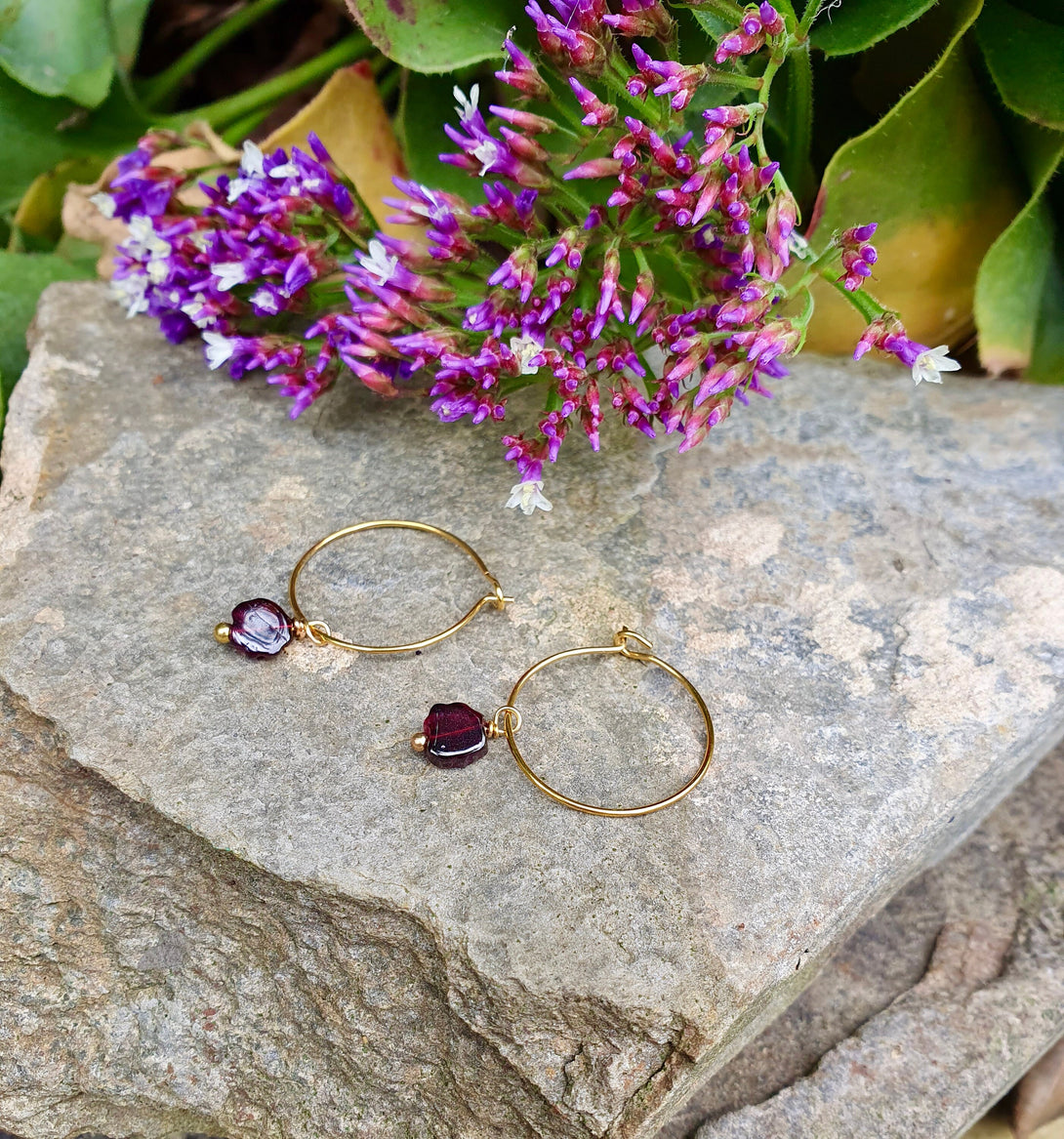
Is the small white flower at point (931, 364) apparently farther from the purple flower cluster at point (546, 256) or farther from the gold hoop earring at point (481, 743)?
the gold hoop earring at point (481, 743)

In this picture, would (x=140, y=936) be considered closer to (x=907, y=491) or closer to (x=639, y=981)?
(x=639, y=981)

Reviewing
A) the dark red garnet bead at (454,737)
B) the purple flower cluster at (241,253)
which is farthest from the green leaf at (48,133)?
the dark red garnet bead at (454,737)

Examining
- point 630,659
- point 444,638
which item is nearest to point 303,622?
point 444,638

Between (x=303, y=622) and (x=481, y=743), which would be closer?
(x=481, y=743)

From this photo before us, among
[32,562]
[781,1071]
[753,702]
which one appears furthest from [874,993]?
[32,562]

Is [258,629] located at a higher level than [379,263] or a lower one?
lower

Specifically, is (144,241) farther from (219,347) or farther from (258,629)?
(258,629)
